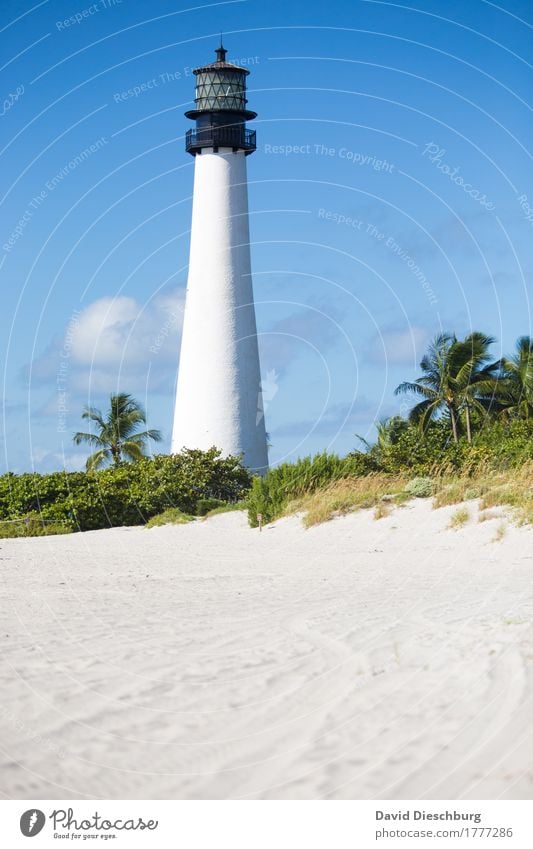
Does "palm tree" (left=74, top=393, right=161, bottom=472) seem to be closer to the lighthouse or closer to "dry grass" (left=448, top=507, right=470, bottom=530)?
the lighthouse

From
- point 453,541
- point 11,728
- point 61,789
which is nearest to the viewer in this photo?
point 61,789

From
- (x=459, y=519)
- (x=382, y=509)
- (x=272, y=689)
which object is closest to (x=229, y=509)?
(x=382, y=509)

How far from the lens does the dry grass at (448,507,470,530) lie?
63.1 feet

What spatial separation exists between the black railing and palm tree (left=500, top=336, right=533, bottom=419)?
14.4 m

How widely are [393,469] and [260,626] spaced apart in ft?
53.5

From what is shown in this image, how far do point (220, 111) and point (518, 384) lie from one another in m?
16.7

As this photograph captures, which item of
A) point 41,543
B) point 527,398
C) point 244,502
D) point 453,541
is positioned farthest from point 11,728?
point 527,398

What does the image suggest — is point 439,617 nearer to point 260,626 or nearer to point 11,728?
point 260,626

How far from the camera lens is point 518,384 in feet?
142

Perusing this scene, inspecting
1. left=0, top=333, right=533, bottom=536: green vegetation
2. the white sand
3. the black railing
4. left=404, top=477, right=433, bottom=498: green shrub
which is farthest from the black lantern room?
the white sand

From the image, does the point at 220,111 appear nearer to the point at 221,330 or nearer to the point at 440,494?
the point at 221,330

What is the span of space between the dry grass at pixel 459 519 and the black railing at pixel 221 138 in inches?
655

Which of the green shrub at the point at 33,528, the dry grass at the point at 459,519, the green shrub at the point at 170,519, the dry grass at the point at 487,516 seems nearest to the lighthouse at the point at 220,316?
the green shrub at the point at 170,519
